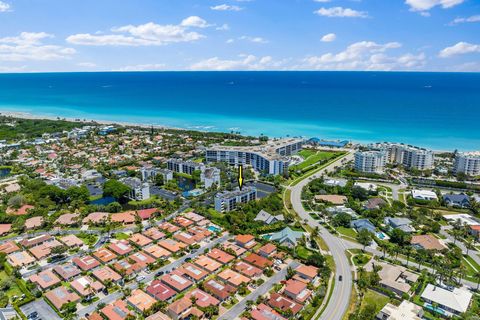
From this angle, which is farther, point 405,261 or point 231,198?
point 231,198

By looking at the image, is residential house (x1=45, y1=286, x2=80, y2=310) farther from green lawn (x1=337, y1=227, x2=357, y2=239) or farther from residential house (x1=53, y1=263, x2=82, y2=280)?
green lawn (x1=337, y1=227, x2=357, y2=239)

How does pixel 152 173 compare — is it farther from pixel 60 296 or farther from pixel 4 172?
pixel 60 296

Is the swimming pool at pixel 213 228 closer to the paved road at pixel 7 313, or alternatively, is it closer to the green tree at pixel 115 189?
the green tree at pixel 115 189

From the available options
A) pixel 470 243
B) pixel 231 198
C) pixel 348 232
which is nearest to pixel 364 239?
pixel 348 232

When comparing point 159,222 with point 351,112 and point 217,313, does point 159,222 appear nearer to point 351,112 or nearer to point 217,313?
point 217,313

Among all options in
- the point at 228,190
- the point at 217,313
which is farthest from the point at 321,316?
the point at 228,190

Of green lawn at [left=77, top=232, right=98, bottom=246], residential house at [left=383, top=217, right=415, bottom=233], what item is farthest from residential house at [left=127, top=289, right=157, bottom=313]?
residential house at [left=383, top=217, right=415, bottom=233]
